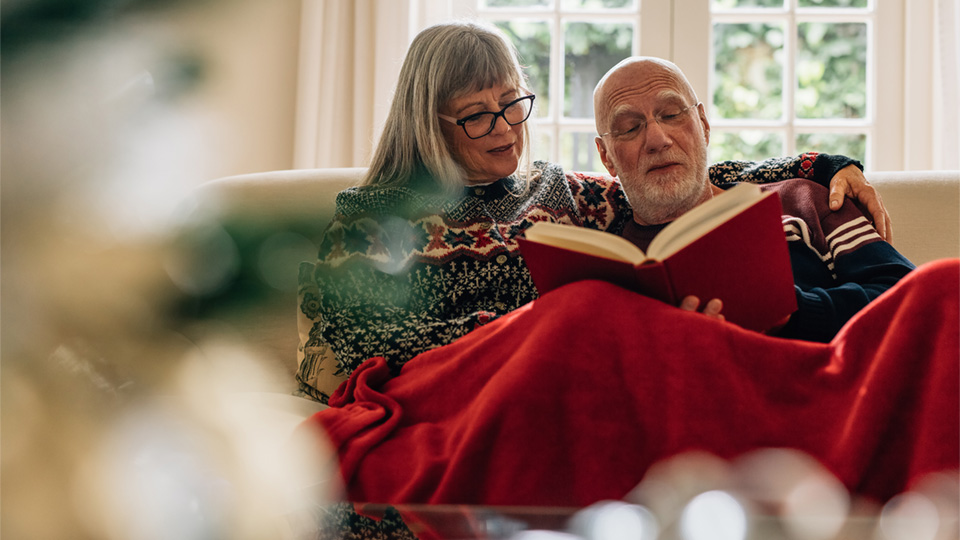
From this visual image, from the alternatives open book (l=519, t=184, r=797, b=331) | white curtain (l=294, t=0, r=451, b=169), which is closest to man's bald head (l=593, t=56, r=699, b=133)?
open book (l=519, t=184, r=797, b=331)

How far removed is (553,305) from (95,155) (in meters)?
0.95

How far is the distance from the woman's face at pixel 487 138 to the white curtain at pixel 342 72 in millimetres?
900

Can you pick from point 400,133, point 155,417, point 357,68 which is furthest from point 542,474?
point 357,68

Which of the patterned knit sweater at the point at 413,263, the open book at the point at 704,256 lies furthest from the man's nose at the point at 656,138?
the open book at the point at 704,256

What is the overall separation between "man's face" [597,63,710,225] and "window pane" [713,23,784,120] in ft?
4.09

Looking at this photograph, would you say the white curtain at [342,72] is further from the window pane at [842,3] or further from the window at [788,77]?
the window pane at [842,3]

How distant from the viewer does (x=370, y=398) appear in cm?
131

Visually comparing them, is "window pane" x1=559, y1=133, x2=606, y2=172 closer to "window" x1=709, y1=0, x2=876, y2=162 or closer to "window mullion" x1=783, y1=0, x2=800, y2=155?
"window" x1=709, y1=0, x2=876, y2=162

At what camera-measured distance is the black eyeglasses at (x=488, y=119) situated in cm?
175

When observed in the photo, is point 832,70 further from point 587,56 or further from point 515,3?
point 515,3

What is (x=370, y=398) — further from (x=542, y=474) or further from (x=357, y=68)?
(x=357, y=68)

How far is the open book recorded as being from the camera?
3.64 ft

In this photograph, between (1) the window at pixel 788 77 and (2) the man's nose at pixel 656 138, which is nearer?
(2) the man's nose at pixel 656 138

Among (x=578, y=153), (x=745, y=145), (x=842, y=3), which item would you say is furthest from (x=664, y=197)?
(x=842, y=3)
